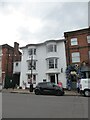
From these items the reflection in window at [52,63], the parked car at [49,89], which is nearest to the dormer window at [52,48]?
the reflection in window at [52,63]

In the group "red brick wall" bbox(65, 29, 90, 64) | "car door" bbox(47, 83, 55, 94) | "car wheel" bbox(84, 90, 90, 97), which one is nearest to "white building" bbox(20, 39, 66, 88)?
"red brick wall" bbox(65, 29, 90, 64)

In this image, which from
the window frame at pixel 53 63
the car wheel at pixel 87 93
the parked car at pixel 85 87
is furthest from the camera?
the window frame at pixel 53 63

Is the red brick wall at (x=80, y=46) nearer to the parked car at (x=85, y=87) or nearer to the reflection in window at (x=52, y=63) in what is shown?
the reflection in window at (x=52, y=63)

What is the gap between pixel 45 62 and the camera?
3150 centimetres

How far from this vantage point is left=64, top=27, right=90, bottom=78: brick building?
93.3 ft

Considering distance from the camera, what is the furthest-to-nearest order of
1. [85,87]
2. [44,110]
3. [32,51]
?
[32,51]
[85,87]
[44,110]

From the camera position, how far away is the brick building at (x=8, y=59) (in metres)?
37.1

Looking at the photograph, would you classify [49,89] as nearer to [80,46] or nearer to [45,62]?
[45,62]

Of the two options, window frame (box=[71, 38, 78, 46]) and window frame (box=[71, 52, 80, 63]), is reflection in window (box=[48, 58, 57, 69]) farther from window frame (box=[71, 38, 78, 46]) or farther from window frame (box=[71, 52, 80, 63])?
window frame (box=[71, 38, 78, 46])

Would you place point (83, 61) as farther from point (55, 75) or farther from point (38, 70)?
point (38, 70)

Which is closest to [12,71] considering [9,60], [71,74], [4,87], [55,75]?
[9,60]

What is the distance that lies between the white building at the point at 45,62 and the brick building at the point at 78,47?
41.0 inches

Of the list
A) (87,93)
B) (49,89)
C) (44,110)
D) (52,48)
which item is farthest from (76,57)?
(44,110)

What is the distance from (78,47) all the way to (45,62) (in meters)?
6.59
